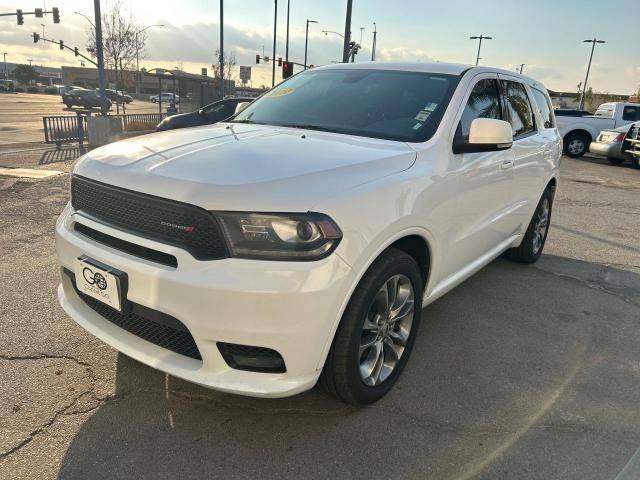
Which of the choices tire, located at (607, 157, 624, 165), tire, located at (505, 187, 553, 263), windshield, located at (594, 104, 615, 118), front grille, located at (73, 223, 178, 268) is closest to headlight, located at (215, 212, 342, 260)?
front grille, located at (73, 223, 178, 268)

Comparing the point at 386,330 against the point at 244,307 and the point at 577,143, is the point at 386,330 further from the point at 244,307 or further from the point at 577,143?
A: the point at 577,143

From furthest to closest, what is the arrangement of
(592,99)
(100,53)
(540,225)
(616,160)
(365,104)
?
(592,99)
(616,160)
(100,53)
(540,225)
(365,104)

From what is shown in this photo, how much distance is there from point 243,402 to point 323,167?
4.36 ft

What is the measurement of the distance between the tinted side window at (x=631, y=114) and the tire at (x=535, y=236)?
16066mm

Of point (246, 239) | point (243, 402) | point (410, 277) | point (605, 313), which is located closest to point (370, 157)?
point (410, 277)

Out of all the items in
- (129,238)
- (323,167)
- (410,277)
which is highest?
(323,167)

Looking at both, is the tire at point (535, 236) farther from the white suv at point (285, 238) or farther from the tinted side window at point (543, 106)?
the white suv at point (285, 238)

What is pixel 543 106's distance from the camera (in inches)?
210

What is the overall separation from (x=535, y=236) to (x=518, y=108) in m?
1.44

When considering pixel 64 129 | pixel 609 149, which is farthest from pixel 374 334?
pixel 609 149

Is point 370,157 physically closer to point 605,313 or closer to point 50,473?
point 50,473

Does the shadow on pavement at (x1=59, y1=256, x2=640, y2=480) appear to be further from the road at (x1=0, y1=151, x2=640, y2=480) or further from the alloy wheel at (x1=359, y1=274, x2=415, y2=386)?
the alloy wheel at (x1=359, y1=274, x2=415, y2=386)

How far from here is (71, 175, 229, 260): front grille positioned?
2.17 metres

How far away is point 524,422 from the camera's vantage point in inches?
108
